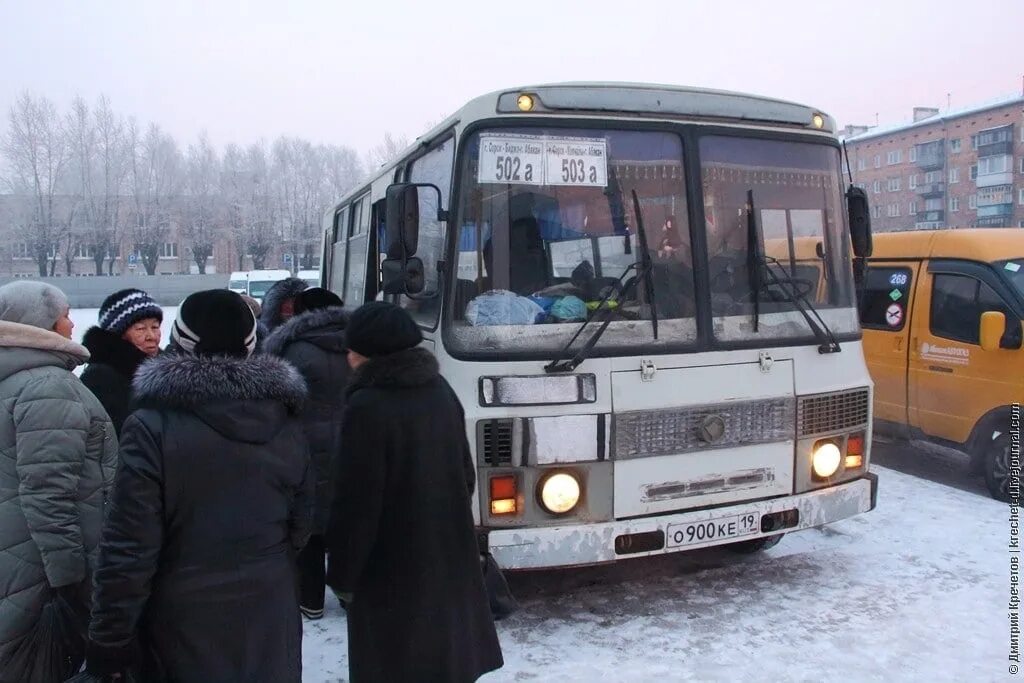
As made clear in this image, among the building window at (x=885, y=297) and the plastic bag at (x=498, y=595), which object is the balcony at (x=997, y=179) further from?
the plastic bag at (x=498, y=595)

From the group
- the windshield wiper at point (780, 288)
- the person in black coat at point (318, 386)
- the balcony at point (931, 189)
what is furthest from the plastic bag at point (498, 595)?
the balcony at point (931, 189)

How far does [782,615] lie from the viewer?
4.78 m

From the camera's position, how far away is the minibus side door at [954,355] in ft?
23.8

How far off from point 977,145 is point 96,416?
67.6 m

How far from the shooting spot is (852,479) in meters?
5.14

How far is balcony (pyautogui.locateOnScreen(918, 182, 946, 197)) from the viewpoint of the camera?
2512 inches

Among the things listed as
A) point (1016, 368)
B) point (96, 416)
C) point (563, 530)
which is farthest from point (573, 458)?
point (1016, 368)

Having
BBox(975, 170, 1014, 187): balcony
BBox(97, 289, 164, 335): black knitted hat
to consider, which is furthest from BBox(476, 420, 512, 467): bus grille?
BBox(975, 170, 1014, 187): balcony

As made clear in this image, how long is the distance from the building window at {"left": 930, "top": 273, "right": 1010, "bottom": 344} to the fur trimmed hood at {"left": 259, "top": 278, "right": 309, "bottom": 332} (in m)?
5.83

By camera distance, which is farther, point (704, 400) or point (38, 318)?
point (704, 400)

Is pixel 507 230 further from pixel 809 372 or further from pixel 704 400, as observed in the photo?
pixel 809 372

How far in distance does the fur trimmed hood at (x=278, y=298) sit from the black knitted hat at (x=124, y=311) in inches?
88.3

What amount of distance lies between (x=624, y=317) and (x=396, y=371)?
1990 mm

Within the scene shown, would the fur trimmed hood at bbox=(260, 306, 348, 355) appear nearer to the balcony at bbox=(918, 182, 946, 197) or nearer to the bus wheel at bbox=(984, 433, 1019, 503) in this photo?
the bus wheel at bbox=(984, 433, 1019, 503)
